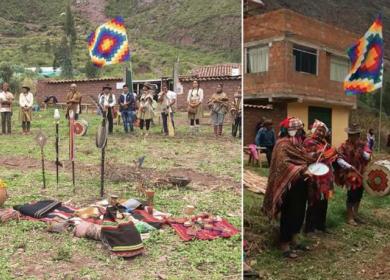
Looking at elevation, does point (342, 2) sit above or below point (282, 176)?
above

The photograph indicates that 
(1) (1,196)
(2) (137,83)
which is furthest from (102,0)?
(1) (1,196)

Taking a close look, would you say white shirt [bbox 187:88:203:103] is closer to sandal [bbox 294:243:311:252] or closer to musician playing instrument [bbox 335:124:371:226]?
musician playing instrument [bbox 335:124:371:226]

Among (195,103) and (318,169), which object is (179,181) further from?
(318,169)

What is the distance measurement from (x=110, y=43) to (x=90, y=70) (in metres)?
0.21

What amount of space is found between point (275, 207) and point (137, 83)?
134 cm

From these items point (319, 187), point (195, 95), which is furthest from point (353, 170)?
point (195, 95)

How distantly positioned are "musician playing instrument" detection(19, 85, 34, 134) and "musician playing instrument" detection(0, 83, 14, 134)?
0.34ft

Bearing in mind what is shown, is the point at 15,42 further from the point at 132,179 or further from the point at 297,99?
the point at 297,99

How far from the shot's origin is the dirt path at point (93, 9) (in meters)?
2.52

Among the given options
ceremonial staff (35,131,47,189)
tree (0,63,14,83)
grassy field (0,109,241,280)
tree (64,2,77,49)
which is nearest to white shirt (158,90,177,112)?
grassy field (0,109,241,280)

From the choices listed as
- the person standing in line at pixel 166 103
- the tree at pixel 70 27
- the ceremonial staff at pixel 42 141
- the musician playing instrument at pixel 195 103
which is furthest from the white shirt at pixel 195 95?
the ceremonial staff at pixel 42 141

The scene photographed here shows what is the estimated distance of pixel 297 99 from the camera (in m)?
1.46

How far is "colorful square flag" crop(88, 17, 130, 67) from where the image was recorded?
259cm

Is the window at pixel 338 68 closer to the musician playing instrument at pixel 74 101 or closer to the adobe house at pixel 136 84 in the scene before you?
the adobe house at pixel 136 84
